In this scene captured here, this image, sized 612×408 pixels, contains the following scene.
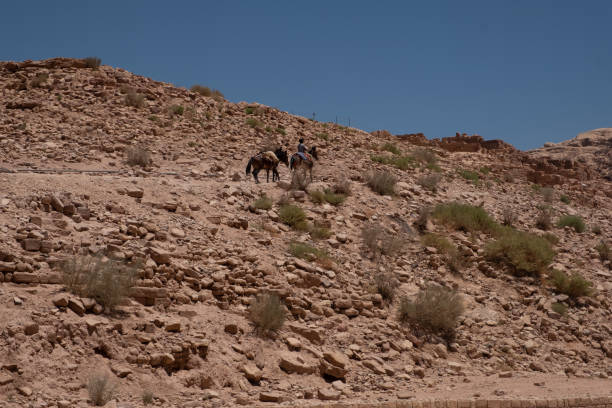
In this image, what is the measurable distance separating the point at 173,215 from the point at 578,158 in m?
28.2

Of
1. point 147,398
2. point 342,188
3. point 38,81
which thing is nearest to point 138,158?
point 342,188

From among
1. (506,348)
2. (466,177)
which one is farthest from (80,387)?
(466,177)

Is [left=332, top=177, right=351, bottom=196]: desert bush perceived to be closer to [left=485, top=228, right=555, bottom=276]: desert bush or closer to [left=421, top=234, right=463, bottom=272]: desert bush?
[left=421, top=234, right=463, bottom=272]: desert bush

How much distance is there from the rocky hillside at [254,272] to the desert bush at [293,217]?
0.18 ft

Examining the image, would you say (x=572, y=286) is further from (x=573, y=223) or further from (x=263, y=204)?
(x=263, y=204)

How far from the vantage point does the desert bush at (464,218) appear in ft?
51.7

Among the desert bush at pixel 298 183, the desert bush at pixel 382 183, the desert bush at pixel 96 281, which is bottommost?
the desert bush at pixel 96 281

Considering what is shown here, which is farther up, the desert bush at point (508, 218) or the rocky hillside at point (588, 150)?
the rocky hillside at point (588, 150)

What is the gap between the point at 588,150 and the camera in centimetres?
3459

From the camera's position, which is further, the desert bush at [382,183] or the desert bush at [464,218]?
the desert bush at [382,183]

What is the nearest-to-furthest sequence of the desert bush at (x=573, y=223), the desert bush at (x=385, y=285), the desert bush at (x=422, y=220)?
the desert bush at (x=385, y=285) < the desert bush at (x=422, y=220) < the desert bush at (x=573, y=223)

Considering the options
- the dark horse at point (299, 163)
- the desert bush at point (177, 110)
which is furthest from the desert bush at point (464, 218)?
the desert bush at point (177, 110)

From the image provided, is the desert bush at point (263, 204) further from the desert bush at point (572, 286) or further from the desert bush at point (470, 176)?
the desert bush at point (470, 176)

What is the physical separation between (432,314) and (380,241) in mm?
2958
